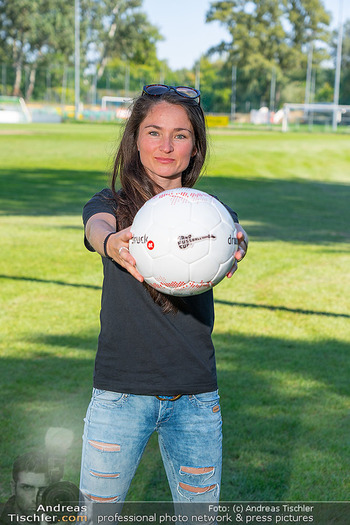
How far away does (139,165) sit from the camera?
272cm

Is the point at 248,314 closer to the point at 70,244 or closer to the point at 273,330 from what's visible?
the point at 273,330

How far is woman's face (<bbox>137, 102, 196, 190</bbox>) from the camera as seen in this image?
2588 mm

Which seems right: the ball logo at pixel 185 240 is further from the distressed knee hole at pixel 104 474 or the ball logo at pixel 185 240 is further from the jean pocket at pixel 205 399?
the distressed knee hole at pixel 104 474

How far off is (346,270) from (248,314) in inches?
114

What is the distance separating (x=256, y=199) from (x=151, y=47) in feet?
272

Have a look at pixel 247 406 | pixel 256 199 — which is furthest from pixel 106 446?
pixel 256 199

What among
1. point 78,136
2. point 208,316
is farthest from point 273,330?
point 78,136

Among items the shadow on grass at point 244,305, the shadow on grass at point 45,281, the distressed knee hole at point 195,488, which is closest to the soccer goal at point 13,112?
the shadow on grass at point 45,281

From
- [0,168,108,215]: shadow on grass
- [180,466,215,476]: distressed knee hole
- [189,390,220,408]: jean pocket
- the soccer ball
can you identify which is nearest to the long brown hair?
the soccer ball

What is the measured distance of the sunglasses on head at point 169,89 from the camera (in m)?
2.70

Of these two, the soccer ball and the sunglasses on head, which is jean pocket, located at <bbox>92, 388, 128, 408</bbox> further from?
the sunglasses on head

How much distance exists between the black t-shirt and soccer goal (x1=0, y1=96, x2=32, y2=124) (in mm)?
56242

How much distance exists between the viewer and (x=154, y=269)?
2291mm

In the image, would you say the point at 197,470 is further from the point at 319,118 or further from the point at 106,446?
the point at 319,118
